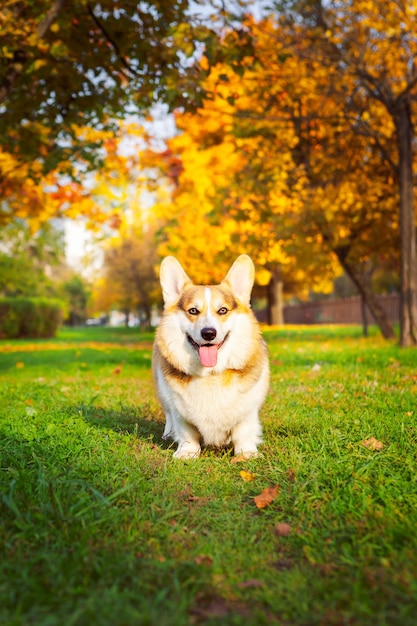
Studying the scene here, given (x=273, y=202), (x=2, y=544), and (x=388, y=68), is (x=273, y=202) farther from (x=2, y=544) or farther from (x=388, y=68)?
(x=2, y=544)

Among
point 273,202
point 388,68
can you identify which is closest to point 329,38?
point 388,68

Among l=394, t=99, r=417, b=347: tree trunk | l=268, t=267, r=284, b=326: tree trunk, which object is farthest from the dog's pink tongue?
l=268, t=267, r=284, b=326: tree trunk

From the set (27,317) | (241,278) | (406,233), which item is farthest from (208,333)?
(27,317)

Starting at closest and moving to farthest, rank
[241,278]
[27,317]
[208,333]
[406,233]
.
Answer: [208,333]
[241,278]
[406,233]
[27,317]

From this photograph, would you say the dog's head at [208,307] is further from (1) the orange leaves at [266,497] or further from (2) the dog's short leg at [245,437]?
(1) the orange leaves at [266,497]

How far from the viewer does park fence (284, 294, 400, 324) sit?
82.4ft

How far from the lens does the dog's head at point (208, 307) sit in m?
3.48

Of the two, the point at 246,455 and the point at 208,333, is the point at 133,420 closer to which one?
the point at 246,455

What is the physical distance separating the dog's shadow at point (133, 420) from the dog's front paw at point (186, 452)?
23 centimetres

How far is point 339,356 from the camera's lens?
876 cm

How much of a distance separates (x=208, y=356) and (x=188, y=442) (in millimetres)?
690

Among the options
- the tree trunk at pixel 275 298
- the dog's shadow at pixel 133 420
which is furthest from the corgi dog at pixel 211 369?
the tree trunk at pixel 275 298

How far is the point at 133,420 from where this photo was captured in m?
4.79

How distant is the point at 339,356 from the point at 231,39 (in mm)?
5075
